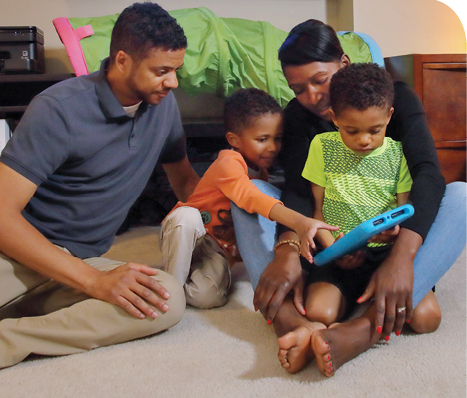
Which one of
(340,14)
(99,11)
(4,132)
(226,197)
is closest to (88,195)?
(226,197)

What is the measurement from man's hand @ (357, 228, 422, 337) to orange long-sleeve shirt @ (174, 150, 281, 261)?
0.29 m

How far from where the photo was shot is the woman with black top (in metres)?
0.82

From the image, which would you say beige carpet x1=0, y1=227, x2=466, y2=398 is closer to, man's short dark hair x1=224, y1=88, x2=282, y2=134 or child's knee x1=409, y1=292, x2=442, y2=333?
child's knee x1=409, y1=292, x2=442, y2=333

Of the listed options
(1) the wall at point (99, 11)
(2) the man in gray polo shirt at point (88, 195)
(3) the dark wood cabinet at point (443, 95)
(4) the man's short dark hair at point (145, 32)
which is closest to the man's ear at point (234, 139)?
(2) the man in gray polo shirt at point (88, 195)

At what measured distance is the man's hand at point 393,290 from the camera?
32.2 inches

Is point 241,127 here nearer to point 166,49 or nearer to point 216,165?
point 216,165

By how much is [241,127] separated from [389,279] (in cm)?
68

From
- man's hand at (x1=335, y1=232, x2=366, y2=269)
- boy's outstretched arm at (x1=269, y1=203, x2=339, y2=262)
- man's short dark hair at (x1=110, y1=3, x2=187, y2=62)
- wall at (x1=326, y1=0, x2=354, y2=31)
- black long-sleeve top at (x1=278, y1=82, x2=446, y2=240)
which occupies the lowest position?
man's hand at (x1=335, y1=232, x2=366, y2=269)

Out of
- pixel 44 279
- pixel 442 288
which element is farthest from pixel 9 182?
pixel 442 288

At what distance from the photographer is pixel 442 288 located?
1.21m

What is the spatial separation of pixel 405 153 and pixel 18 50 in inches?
71.9

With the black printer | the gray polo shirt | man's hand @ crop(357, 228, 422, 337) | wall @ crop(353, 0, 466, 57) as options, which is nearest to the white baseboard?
the black printer

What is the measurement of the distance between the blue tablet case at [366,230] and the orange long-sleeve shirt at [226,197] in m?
0.20

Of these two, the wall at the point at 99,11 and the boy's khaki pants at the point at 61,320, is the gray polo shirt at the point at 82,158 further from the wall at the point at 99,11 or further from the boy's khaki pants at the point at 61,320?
the wall at the point at 99,11
